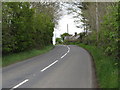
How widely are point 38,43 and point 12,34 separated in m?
11.8

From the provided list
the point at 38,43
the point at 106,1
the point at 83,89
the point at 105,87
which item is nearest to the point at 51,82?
the point at 83,89

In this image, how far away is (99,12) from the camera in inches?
1072

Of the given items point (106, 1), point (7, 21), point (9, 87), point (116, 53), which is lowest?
point (9, 87)

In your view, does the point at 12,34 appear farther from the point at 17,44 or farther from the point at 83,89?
the point at 83,89

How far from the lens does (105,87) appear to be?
7.52 meters

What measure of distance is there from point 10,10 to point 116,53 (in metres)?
11.9

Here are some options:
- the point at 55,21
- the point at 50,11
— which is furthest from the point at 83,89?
the point at 55,21

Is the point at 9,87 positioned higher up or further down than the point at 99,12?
further down

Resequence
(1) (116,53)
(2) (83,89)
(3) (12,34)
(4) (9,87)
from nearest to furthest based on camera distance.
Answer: (2) (83,89)
(4) (9,87)
(1) (116,53)
(3) (12,34)

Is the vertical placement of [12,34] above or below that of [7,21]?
below

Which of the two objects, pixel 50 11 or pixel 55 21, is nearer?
pixel 50 11

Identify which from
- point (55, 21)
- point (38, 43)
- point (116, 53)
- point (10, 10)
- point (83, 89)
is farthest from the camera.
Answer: point (55, 21)

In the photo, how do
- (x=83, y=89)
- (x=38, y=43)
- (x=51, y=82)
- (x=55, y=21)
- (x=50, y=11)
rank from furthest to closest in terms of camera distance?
(x=55, y=21), (x=50, y=11), (x=38, y=43), (x=51, y=82), (x=83, y=89)

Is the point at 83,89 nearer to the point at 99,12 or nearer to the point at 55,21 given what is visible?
the point at 99,12
